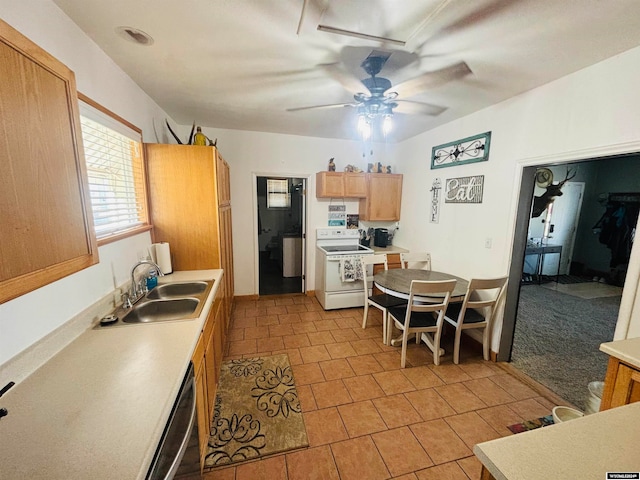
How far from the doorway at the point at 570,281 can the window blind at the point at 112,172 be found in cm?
336

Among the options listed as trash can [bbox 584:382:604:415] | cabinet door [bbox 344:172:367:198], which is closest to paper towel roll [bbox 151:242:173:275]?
cabinet door [bbox 344:172:367:198]

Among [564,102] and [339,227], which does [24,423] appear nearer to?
[564,102]

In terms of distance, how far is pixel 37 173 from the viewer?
82 centimetres

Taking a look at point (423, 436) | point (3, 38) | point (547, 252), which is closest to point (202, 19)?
point (3, 38)

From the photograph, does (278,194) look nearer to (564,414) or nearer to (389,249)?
(389,249)

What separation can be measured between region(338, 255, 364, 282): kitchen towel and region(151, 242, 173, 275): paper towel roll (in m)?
2.13

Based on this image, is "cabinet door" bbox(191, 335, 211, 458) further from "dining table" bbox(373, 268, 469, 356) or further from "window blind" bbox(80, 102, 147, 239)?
"dining table" bbox(373, 268, 469, 356)

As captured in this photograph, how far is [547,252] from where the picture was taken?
491 centimetres

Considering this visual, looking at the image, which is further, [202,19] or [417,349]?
[417,349]

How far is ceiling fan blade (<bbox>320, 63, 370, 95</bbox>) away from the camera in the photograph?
1.87 metres

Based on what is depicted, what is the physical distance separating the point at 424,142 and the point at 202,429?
3925 millimetres

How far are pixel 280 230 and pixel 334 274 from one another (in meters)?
3.45

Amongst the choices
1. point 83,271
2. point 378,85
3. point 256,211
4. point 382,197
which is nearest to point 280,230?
point 256,211

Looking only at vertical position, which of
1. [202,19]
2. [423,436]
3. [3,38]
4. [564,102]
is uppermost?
[202,19]
